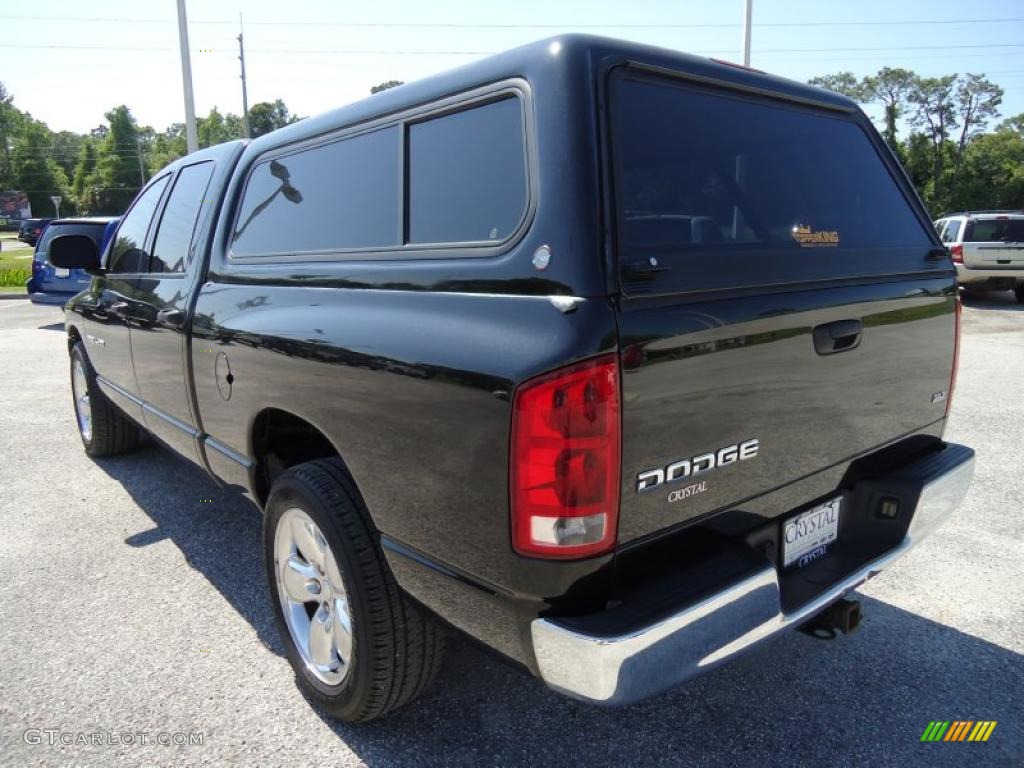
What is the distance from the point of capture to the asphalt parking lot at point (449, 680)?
2.24 m

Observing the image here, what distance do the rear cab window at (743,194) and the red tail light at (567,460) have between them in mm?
278

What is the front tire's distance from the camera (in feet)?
6.95

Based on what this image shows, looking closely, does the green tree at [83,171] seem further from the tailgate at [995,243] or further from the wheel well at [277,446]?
the wheel well at [277,446]

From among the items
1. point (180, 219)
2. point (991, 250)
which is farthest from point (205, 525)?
point (991, 250)

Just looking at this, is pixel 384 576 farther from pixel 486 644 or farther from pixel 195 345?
pixel 195 345

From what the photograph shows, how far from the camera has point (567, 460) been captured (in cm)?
159

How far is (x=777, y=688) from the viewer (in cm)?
251

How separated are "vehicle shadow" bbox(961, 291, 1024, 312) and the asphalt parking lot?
12.0 m

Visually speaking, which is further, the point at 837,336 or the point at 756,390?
the point at 837,336

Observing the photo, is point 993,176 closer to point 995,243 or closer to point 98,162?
point 995,243

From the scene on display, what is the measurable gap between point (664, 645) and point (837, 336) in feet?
3.41

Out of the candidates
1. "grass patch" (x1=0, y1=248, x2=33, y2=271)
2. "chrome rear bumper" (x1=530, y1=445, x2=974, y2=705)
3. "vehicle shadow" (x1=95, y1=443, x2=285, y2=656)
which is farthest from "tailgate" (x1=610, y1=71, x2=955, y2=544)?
"grass patch" (x1=0, y1=248, x2=33, y2=271)

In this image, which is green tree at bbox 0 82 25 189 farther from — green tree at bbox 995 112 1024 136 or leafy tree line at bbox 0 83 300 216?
green tree at bbox 995 112 1024 136

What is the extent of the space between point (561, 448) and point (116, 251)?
3.85 metres
